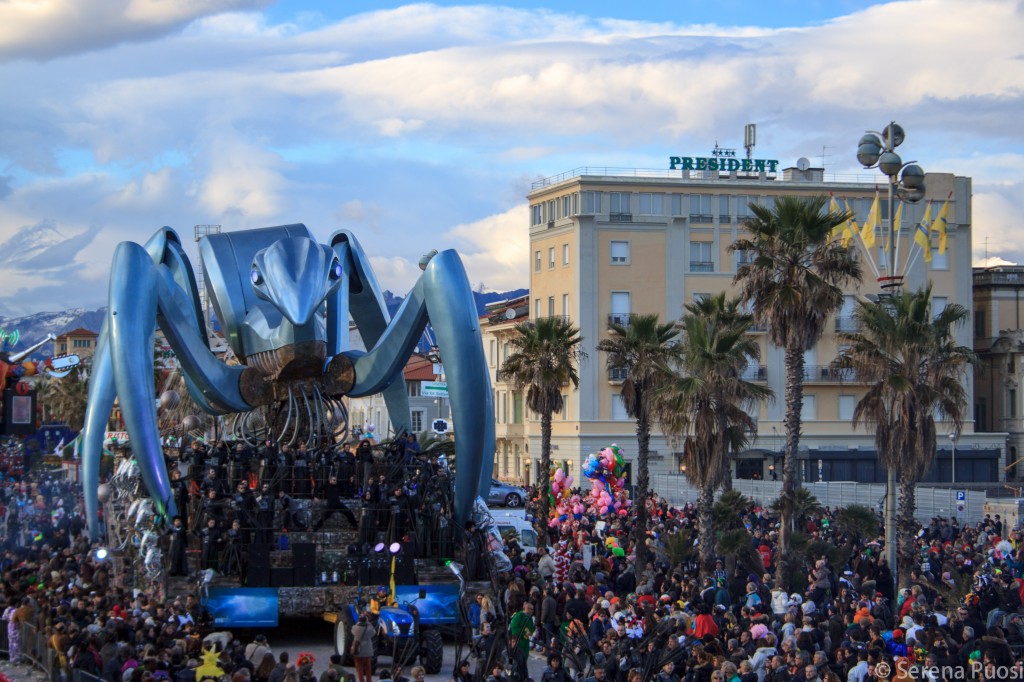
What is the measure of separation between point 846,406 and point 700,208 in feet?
35.4

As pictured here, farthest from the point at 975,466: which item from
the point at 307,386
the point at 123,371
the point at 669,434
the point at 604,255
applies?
the point at 123,371

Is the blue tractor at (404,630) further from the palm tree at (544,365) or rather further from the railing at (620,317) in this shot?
the railing at (620,317)

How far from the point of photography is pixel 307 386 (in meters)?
27.9

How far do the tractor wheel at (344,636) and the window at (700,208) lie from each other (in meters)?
47.1

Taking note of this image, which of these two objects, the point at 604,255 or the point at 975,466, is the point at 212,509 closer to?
the point at 604,255

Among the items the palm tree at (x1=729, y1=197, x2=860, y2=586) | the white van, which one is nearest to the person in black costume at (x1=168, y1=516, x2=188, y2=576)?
the palm tree at (x1=729, y1=197, x2=860, y2=586)

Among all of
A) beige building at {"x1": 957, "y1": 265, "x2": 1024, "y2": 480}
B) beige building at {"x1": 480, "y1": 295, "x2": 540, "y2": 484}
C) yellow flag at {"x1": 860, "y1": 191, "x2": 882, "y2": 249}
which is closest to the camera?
yellow flag at {"x1": 860, "y1": 191, "x2": 882, "y2": 249}

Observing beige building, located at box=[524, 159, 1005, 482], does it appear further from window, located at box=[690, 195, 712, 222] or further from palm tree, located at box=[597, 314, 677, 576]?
palm tree, located at box=[597, 314, 677, 576]

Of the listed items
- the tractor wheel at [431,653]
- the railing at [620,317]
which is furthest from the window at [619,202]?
the tractor wheel at [431,653]

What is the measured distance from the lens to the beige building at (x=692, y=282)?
64562 millimetres

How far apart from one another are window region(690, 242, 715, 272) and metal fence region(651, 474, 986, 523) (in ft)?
38.2

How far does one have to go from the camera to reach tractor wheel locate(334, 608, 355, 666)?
62.0 ft

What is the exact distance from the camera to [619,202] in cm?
6512

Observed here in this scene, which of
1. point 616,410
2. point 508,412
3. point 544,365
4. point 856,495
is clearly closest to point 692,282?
point 616,410
